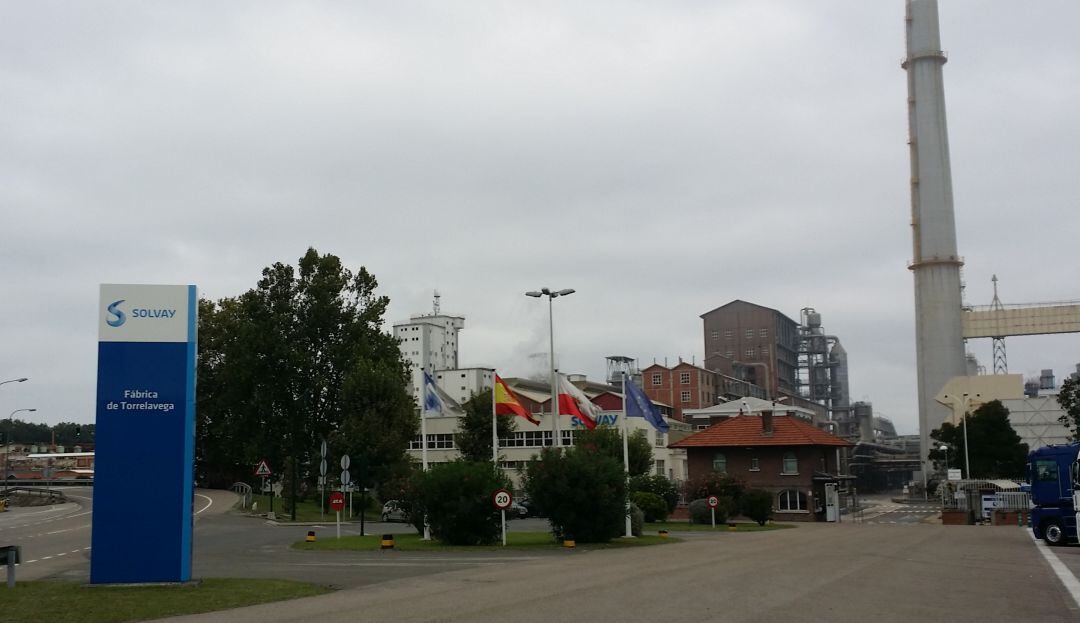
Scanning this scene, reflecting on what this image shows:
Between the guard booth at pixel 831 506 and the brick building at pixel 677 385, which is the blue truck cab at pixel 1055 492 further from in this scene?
the brick building at pixel 677 385

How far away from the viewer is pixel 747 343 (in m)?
149

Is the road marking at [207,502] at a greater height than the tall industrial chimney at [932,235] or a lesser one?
lesser

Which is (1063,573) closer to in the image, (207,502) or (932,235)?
(207,502)

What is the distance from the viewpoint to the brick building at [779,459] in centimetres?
6675

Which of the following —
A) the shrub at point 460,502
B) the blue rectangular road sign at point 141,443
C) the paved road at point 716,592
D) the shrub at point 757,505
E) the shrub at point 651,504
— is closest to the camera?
the paved road at point 716,592

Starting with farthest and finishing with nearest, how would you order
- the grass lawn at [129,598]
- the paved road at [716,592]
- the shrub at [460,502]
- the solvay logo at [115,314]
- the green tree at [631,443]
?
the green tree at [631,443]
the shrub at [460,502]
the solvay logo at [115,314]
the grass lawn at [129,598]
the paved road at [716,592]

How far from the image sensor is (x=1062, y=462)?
32031 millimetres

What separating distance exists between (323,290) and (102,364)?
45712 mm

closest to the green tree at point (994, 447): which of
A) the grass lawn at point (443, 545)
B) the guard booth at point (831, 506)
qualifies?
the guard booth at point (831, 506)

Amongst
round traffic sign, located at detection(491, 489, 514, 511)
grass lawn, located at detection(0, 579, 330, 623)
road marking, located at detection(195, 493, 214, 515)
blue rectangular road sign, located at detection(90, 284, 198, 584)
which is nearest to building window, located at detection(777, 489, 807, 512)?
road marking, located at detection(195, 493, 214, 515)

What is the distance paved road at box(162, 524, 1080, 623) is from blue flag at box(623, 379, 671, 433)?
799 cm

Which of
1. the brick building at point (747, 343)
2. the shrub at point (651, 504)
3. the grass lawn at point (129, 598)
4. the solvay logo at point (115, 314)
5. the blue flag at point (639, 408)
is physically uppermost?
the brick building at point (747, 343)

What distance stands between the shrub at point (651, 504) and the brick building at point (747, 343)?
94273 mm

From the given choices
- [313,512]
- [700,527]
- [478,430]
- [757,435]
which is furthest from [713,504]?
[313,512]
